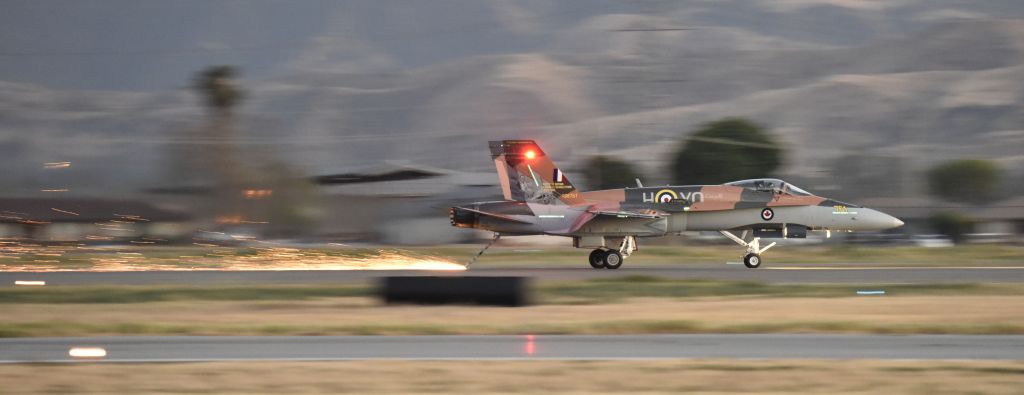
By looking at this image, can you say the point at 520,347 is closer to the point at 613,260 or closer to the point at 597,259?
the point at 613,260

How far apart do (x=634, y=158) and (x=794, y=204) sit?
431 feet

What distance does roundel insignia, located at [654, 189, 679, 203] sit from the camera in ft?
119

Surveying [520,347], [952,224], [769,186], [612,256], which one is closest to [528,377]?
[520,347]

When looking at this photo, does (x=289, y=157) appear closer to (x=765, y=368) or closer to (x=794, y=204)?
(x=794, y=204)

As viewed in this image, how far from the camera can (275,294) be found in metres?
25.8

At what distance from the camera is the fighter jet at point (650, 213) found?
36.0 meters

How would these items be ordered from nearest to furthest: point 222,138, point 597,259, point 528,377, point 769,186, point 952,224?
point 528,377
point 769,186
point 597,259
point 222,138
point 952,224

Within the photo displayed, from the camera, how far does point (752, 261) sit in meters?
35.2

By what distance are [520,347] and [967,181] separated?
92.7m

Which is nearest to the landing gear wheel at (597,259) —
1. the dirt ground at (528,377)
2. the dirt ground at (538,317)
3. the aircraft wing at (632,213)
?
the aircraft wing at (632,213)

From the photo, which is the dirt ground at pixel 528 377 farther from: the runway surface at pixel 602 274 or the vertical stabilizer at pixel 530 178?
the vertical stabilizer at pixel 530 178

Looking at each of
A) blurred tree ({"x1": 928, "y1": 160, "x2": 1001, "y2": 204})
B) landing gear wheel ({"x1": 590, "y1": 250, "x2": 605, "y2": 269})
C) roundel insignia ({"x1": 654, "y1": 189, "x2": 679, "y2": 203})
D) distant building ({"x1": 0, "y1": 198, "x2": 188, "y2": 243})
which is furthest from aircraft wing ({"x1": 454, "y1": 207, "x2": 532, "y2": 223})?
blurred tree ({"x1": 928, "y1": 160, "x2": 1001, "y2": 204})

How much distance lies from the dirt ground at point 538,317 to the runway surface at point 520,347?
89cm

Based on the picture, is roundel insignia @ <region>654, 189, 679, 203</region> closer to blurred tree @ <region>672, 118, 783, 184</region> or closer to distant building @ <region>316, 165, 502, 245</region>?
distant building @ <region>316, 165, 502, 245</region>
